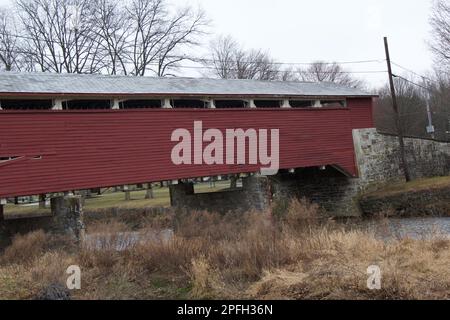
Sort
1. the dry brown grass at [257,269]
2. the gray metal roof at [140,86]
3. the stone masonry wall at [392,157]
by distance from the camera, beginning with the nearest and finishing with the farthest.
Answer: the dry brown grass at [257,269], the gray metal roof at [140,86], the stone masonry wall at [392,157]

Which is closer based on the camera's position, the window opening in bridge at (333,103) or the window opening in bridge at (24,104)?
the window opening in bridge at (24,104)

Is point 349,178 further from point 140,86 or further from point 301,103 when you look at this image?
point 140,86

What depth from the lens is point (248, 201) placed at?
772 inches

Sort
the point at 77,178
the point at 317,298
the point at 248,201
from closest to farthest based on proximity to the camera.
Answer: the point at 317,298 → the point at 77,178 → the point at 248,201

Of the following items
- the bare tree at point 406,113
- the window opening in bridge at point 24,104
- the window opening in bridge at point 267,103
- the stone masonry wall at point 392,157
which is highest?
the bare tree at point 406,113

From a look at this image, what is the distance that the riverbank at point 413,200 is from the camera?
20.6 metres

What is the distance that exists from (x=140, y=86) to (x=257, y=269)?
10.3 metres

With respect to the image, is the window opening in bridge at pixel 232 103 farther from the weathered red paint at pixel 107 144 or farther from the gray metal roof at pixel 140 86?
the weathered red paint at pixel 107 144

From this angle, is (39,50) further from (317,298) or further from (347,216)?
Answer: (317,298)

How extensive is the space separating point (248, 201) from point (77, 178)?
753cm

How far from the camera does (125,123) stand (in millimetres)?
15367

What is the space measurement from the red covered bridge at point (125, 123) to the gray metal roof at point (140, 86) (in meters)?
0.03

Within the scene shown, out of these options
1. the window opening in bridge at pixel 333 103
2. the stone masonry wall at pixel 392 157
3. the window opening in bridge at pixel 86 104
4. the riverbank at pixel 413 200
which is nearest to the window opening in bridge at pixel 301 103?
the window opening in bridge at pixel 333 103
